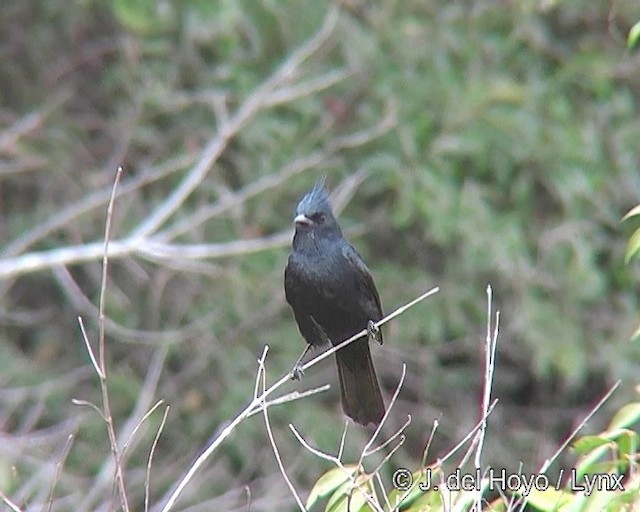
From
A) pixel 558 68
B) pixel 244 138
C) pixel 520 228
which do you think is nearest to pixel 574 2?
pixel 558 68

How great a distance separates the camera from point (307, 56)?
28.1 ft

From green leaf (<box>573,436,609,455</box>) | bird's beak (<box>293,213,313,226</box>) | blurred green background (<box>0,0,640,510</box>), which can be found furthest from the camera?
blurred green background (<box>0,0,640,510</box>)

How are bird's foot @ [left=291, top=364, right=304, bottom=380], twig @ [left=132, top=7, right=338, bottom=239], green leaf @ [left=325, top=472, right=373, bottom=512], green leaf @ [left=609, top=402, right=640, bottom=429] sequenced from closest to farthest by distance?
green leaf @ [left=325, top=472, right=373, bottom=512]
green leaf @ [left=609, top=402, right=640, bottom=429]
bird's foot @ [left=291, top=364, right=304, bottom=380]
twig @ [left=132, top=7, right=338, bottom=239]

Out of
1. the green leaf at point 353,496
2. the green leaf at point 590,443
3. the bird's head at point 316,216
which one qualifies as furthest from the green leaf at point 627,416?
the bird's head at point 316,216

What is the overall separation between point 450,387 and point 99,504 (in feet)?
8.09

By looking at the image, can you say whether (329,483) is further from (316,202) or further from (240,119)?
(240,119)

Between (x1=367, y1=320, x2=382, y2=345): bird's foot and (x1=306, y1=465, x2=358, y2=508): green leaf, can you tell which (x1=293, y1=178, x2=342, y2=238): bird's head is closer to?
(x1=367, y1=320, x2=382, y2=345): bird's foot

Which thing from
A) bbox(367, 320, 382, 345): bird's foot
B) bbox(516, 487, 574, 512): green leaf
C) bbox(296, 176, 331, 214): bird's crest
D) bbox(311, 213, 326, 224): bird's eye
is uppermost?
bbox(296, 176, 331, 214): bird's crest

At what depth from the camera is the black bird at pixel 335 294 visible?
5.07 metres

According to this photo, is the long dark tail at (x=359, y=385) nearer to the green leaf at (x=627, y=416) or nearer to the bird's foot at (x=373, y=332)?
the bird's foot at (x=373, y=332)

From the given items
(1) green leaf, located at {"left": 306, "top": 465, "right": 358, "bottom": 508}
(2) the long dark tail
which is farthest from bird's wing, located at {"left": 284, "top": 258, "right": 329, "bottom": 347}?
(1) green leaf, located at {"left": 306, "top": 465, "right": 358, "bottom": 508}

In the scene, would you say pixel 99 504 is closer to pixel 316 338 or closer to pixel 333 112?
pixel 333 112

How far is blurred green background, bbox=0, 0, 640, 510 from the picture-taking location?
8.40 metres

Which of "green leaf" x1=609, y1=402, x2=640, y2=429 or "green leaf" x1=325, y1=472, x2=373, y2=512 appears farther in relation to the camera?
"green leaf" x1=609, y1=402, x2=640, y2=429
